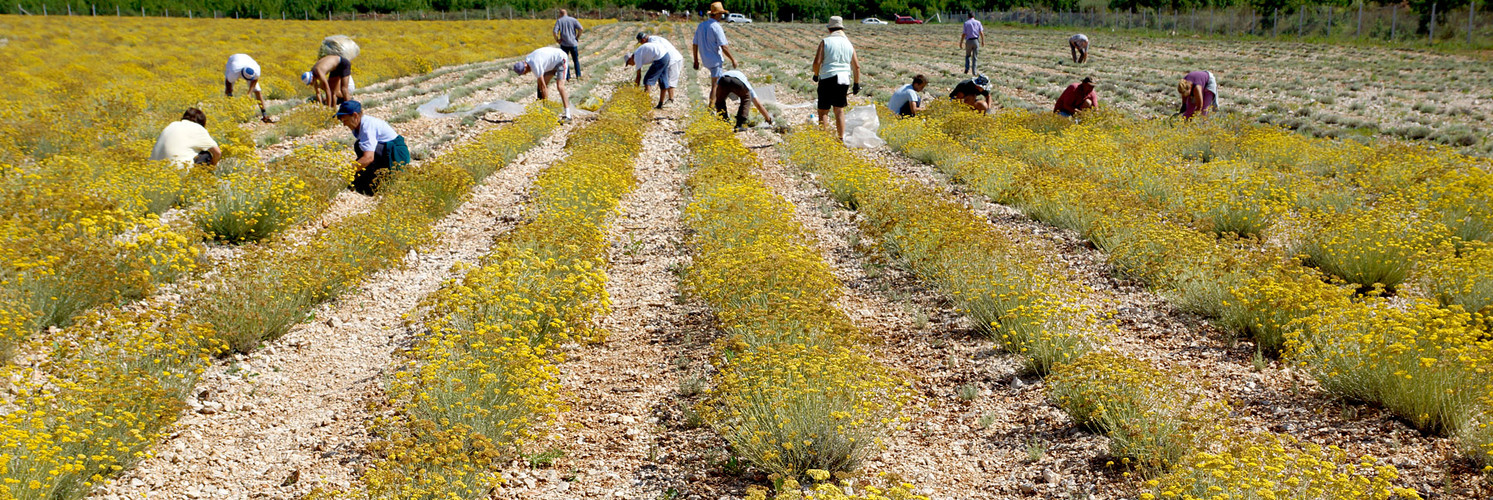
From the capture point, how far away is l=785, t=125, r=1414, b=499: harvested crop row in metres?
3.47

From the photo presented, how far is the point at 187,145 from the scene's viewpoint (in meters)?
8.72

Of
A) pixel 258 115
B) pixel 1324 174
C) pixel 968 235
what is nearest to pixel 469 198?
pixel 968 235

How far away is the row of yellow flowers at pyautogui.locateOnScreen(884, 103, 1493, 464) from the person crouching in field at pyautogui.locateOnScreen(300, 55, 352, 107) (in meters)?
8.79

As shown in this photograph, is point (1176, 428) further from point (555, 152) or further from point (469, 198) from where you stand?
point (555, 152)

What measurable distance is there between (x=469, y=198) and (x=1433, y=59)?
93.3 feet

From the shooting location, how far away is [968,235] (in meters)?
6.52

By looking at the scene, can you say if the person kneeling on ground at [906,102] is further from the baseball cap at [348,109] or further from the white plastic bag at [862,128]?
the baseball cap at [348,109]

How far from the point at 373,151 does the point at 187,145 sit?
1611 millimetres

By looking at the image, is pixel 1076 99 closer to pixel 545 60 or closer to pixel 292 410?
pixel 545 60

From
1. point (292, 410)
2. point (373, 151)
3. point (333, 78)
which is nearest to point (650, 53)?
point (333, 78)

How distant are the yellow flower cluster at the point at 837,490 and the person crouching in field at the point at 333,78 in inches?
454

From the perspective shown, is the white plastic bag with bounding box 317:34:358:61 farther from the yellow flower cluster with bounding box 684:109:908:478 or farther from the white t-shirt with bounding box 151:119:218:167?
the yellow flower cluster with bounding box 684:109:908:478

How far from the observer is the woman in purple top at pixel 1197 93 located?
12.8 m

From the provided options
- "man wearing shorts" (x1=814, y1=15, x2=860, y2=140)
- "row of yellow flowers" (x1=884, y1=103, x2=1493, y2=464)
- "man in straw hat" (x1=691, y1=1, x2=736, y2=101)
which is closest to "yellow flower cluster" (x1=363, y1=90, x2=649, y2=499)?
"row of yellow flowers" (x1=884, y1=103, x2=1493, y2=464)
